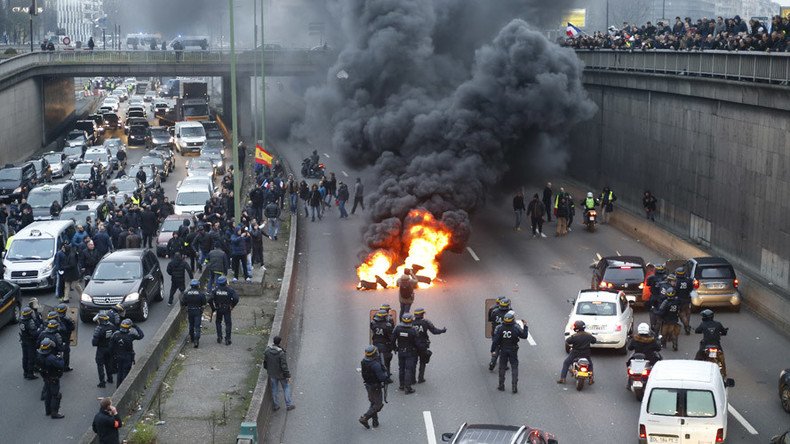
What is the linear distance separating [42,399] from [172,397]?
233 cm

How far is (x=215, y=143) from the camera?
66.0 m

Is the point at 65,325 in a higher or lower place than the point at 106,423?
lower

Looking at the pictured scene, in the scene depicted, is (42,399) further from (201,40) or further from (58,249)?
(201,40)

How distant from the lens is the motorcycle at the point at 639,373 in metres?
21.2

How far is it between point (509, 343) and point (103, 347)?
23.7 ft

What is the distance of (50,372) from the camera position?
20109 millimetres

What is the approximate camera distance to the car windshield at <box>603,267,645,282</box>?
2897 cm

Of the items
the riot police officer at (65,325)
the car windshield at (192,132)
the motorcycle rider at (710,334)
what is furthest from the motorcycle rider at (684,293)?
the car windshield at (192,132)

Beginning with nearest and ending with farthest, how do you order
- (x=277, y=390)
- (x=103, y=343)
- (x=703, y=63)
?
(x=277, y=390), (x=103, y=343), (x=703, y=63)

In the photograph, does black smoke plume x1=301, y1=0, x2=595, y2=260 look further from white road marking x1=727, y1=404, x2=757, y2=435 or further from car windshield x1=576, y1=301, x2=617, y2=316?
white road marking x1=727, y1=404, x2=757, y2=435

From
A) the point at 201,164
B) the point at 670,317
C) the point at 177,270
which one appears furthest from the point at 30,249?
the point at 201,164

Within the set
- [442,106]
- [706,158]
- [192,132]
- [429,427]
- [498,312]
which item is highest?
[442,106]

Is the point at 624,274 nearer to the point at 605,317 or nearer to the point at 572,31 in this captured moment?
the point at 605,317

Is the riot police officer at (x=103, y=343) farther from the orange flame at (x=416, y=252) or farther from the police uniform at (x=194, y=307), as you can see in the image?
the orange flame at (x=416, y=252)
